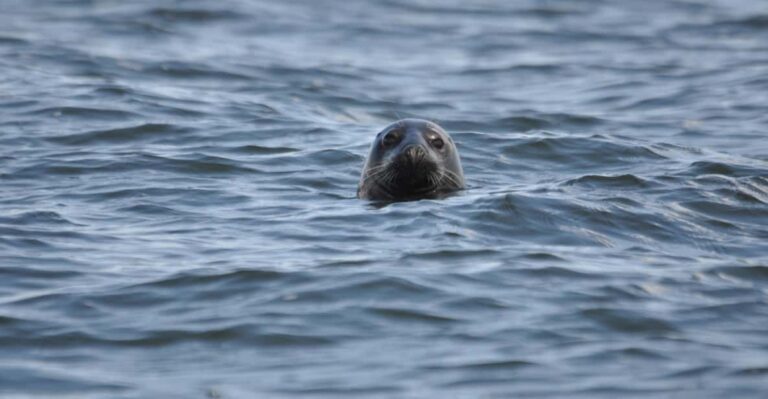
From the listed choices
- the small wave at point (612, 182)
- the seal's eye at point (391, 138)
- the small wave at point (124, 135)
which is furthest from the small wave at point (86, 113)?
the small wave at point (612, 182)

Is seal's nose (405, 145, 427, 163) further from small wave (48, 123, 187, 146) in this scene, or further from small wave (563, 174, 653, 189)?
small wave (48, 123, 187, 146)

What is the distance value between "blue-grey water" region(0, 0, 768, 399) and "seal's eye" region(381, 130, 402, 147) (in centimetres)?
61

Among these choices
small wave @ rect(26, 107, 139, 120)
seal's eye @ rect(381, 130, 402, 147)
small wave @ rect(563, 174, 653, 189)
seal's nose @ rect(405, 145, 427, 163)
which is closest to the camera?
seal's nose @ rect(405, 145, 427, 163)

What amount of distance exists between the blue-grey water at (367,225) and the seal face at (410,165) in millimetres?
322

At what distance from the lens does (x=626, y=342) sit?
25.0 feet

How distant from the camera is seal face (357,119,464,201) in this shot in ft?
37.8

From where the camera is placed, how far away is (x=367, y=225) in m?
10.5

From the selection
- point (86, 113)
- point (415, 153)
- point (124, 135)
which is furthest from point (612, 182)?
point (86, 113)

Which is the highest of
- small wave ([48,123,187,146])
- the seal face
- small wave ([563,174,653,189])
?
the seal face

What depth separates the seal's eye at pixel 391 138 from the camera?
11.9m

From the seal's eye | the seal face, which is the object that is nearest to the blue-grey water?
the seal face

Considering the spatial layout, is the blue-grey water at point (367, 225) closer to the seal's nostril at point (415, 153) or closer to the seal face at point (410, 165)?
the seal face at point (410, 165)

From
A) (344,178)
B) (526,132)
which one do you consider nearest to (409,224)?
(344,178)

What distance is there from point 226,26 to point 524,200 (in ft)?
43.6
